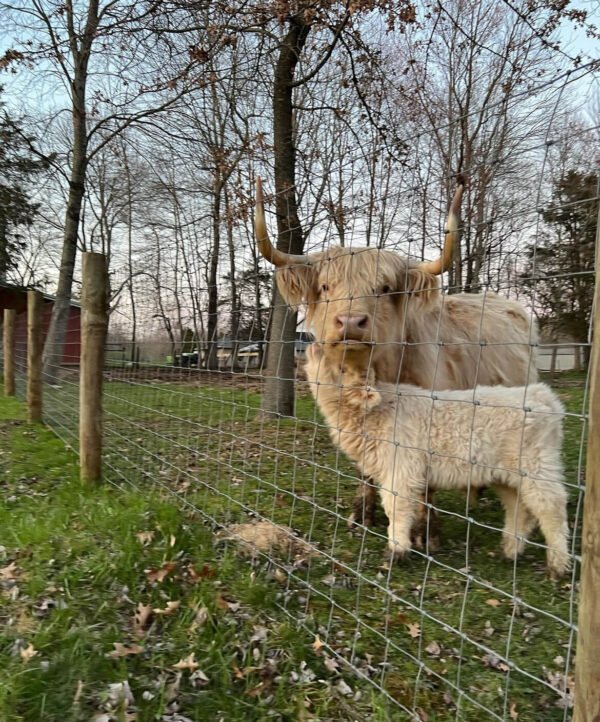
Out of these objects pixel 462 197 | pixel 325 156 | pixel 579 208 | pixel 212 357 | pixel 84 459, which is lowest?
pixel 84 459

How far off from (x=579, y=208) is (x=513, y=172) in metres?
0.31

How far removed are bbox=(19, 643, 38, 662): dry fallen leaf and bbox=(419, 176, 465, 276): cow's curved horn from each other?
251 cm

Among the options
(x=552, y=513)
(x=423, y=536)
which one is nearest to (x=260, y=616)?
(x=423, y=536)

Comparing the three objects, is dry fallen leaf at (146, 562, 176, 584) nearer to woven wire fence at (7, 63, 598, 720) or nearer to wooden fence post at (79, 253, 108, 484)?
woven wire fence at (7, 63, 598, 720)

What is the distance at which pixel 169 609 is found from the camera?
9.70ft

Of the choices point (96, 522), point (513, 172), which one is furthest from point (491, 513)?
point (513, 172)

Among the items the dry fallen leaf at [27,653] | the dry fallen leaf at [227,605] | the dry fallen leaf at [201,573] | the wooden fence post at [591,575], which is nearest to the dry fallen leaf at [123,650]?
the dry fallen leaf at [27,653]

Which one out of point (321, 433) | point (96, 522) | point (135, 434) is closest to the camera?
point (96, 522)

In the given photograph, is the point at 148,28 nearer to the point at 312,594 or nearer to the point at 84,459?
the point at 84,459

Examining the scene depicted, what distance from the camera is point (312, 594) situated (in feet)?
10.9

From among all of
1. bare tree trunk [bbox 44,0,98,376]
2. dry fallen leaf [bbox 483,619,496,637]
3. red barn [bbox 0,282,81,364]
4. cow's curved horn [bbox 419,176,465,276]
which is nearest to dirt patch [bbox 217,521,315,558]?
dry fallen leaf [bbox 483,619,496,637]

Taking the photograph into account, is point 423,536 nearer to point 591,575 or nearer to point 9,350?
point 591,575

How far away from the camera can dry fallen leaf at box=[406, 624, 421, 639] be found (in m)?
2.93

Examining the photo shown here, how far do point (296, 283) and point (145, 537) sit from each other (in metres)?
2.11
